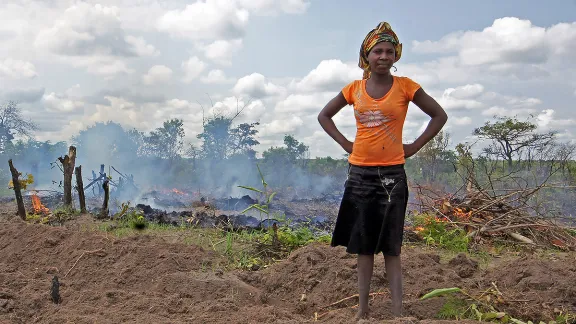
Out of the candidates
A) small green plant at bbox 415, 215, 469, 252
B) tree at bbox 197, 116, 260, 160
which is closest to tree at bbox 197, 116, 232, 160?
tree at bbox 197, 116, 260, 160

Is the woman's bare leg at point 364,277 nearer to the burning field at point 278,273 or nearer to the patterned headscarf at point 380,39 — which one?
the burning field at point 278,273

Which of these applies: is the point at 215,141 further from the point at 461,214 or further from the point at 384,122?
the point at 384,122

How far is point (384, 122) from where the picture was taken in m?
3.14

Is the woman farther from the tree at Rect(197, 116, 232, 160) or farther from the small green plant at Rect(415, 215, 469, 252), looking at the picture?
the tree at Rect(197, 116, 232, 160)

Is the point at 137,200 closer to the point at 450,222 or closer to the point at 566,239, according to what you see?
the point at 450,222

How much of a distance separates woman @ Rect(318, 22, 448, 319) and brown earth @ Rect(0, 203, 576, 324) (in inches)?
18.7

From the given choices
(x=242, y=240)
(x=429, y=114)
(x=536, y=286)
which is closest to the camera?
(x=429, y=114)

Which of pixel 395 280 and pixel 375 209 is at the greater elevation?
pixel 375 209

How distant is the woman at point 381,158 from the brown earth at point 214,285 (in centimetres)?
47

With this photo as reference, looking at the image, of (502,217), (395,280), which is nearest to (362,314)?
(395,280)

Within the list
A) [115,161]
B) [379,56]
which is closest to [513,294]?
[379,56]

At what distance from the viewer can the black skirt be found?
3148 mm

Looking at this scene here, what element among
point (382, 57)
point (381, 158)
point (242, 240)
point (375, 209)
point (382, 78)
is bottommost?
point (242, 240)

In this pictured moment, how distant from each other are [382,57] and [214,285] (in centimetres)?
249
